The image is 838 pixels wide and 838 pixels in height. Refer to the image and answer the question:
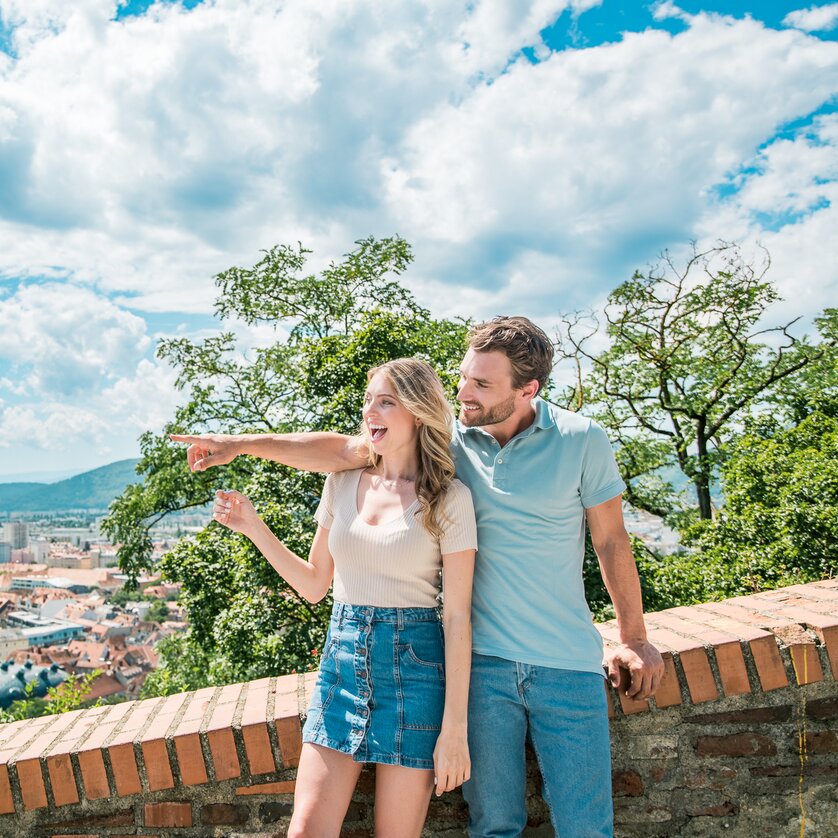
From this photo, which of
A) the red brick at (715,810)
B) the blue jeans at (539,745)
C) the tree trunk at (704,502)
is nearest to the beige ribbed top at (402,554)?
the blue jeans at (539,745)

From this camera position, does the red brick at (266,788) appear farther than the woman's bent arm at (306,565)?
No

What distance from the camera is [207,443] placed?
6.86 ft

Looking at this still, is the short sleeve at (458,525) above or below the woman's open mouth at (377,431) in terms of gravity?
below

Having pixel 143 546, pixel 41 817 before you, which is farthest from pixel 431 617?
pixel 143 546

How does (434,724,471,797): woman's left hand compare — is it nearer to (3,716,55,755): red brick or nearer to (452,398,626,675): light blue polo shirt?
(452,398,626,675): light blue polo shirt

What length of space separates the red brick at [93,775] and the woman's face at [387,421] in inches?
42.1

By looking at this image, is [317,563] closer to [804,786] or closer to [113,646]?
[804,786]

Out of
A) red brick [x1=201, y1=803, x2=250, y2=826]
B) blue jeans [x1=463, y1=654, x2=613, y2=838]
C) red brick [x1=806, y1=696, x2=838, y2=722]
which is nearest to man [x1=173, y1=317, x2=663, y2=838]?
blue jeans [x1=463, y1=654, x2=613, y2=838]

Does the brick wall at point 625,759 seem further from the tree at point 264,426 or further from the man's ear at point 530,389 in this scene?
the tree at point 264,426

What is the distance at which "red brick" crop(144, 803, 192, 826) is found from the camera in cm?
182

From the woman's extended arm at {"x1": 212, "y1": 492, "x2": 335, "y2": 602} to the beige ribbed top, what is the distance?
183mm

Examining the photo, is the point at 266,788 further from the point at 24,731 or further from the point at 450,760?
the point at 24,731

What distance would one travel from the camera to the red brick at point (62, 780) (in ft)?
5.97

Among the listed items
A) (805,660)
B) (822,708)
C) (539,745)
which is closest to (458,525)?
(539,745)
